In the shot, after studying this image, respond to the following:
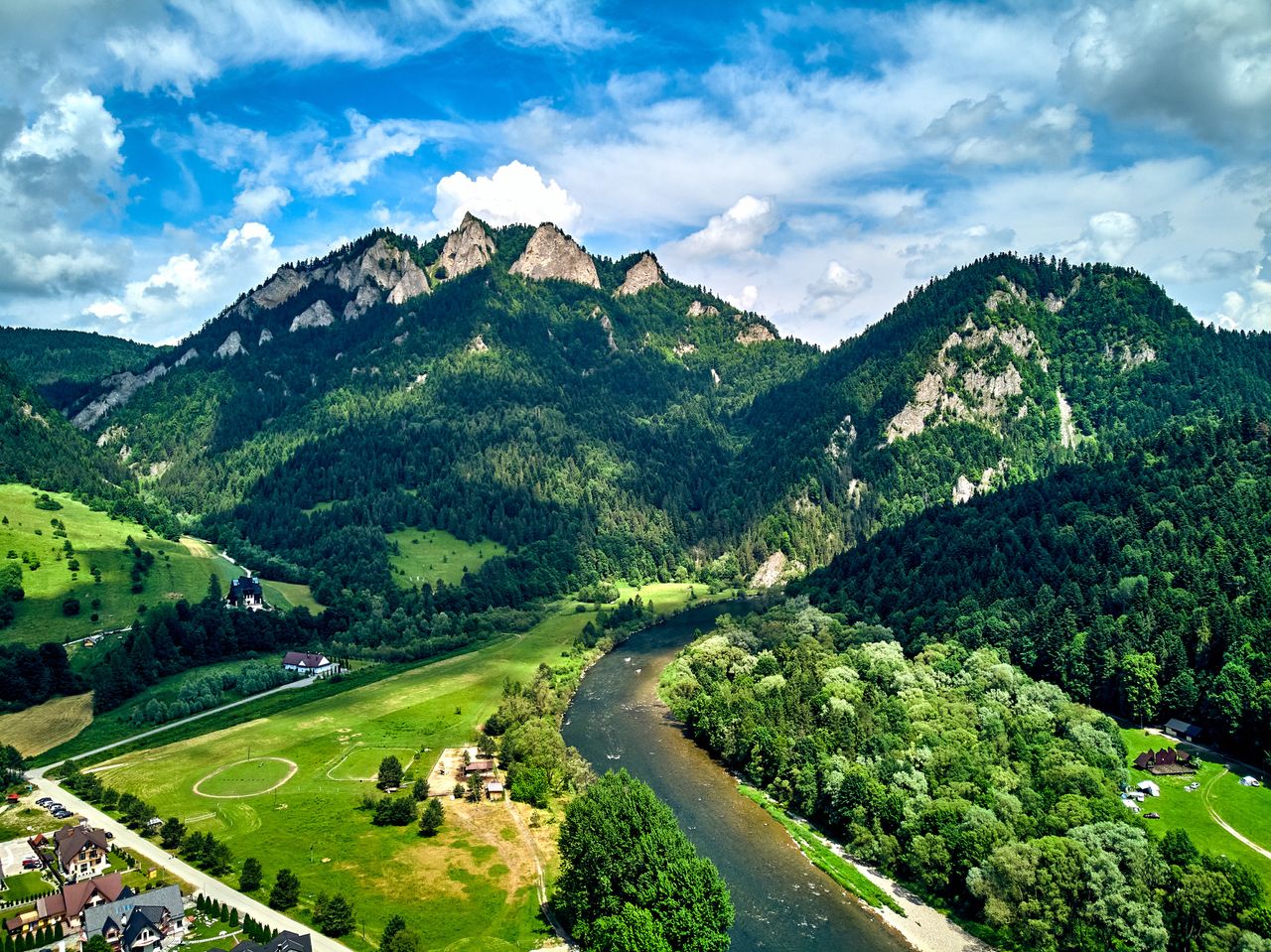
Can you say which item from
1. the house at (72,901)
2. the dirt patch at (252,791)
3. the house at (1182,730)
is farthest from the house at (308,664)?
the house at (1182,730)

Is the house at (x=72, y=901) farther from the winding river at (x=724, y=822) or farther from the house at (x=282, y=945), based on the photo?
the winding river at (x=724, y=822)

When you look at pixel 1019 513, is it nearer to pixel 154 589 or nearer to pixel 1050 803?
pixel 1050 803

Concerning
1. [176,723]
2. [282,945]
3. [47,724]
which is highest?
[47,724]

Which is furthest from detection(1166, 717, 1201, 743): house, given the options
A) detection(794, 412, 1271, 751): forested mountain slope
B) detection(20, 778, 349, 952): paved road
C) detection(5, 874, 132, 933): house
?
detection(5, 874, 132, 933): house

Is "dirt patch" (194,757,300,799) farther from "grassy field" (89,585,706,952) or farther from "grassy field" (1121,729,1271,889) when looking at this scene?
"grassy field" (1121,729,1271,889)

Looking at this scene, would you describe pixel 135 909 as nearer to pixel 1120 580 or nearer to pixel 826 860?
pixel 826 860

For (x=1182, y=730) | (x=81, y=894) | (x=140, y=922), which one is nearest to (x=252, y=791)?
(x=81, y=894)
